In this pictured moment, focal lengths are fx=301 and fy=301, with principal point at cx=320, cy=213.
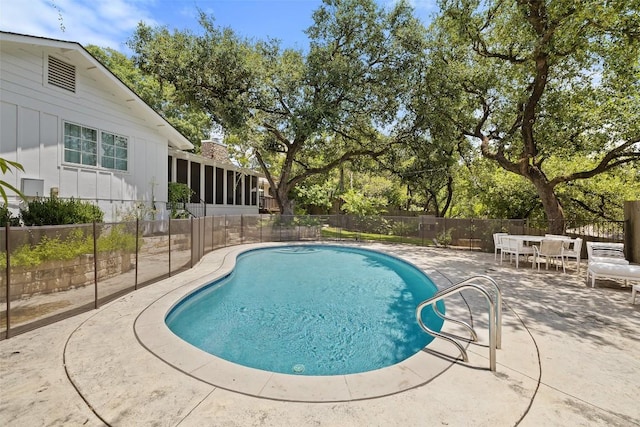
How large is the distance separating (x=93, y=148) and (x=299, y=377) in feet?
36.8

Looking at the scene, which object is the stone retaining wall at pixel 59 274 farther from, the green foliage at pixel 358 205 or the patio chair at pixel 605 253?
the green foliage at pixel 358 205

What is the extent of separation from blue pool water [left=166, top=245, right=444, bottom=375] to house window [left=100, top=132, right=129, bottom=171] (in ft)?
20.4

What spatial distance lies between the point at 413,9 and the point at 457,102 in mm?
5695

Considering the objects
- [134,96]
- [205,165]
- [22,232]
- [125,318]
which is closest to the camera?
[22,232]

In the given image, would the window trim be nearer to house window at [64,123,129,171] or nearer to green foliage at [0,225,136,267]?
house window at [64,123,129,171]

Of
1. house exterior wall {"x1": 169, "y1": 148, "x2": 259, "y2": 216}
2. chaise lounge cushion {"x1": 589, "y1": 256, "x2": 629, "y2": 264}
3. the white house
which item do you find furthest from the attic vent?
chaise lounge cushion {"x1": 589, "y1": 256, "x2": 629, "y2": 264}

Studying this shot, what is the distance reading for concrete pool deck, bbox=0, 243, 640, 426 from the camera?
2.62 meters

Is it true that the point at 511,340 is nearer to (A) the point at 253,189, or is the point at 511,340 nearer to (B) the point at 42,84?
(B) the point at 42,84

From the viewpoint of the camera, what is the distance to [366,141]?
1783cm

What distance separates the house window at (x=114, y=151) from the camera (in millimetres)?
10766

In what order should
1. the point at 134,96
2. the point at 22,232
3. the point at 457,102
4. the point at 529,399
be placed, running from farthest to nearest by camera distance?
the point at 457,102
the point at 134,96
the point at 22,232
the point at 529,399

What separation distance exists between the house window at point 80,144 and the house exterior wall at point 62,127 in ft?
0.59

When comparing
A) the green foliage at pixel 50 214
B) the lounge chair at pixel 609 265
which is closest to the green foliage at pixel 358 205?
the lounge chair at pixel 609 265

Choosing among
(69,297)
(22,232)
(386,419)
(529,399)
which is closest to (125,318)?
(69,297)
